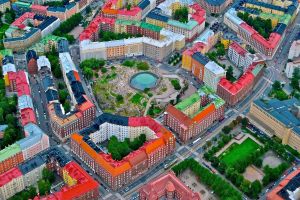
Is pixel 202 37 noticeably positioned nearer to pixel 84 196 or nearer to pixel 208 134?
pixel 208 134

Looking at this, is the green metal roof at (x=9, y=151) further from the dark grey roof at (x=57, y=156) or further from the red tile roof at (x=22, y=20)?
the red tile roof at (x=22, y=20)

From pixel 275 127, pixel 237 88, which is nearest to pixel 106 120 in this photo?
pixel 237 88

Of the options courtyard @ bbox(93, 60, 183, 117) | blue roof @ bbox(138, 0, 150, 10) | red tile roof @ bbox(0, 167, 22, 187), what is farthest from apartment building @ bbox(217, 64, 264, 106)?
red tile roof @ bbox(0, 167, 22, 187)

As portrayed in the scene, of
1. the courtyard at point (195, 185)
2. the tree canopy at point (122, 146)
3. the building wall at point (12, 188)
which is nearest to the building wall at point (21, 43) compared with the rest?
the tree canopy at point (122, 146)

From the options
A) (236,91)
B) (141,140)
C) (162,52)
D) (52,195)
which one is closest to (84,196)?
(52,195)

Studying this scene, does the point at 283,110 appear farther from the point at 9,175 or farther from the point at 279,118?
the point at 9,175

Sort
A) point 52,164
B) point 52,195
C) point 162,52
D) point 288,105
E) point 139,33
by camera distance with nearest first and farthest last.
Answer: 1. point 52,195
2. point 52,164
3. point 288,105
4. point 162,52
5. point 139,33
